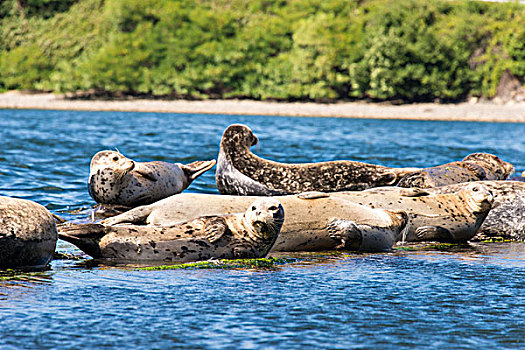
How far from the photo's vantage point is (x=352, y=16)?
244 ft

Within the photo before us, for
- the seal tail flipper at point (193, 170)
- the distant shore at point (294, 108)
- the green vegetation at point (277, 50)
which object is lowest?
the distant shore at point (294, 108)

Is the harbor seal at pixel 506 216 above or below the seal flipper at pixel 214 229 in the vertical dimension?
below

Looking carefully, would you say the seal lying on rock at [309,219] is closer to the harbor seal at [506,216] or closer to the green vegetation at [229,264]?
the green vegetation at [229,264]

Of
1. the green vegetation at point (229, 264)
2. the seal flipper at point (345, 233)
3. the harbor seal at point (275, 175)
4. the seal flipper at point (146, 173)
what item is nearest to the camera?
the green vegetation at point (229, 264)

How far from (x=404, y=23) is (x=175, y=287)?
61910mm

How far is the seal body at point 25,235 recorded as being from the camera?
557 centimetres

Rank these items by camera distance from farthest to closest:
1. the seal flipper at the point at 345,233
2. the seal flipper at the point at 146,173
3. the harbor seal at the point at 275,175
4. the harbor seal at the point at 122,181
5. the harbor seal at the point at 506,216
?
the harbor seal at the point at 275,175
the seal flipper at the point at 146,173
the harbor seal at the point at 122,181
the harbor seal at the point at 506,216
the seal flipper at the point at 345,233

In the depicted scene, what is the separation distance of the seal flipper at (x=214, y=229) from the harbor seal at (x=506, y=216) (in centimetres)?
349

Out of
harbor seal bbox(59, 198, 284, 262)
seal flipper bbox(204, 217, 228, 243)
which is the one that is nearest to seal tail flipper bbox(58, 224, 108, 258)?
harbor seal bbox(59, 198, 284, 262)

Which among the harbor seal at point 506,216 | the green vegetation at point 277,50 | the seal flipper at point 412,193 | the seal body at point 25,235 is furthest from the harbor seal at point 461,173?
the green vegetation at point 277,50

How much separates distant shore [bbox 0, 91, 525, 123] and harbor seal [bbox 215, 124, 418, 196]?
47.6m

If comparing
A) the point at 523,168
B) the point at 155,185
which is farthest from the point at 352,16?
the point at 155,185

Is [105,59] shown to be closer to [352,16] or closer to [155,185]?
[352,16]

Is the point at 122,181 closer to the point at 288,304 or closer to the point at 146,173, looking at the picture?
the point at 146,173
